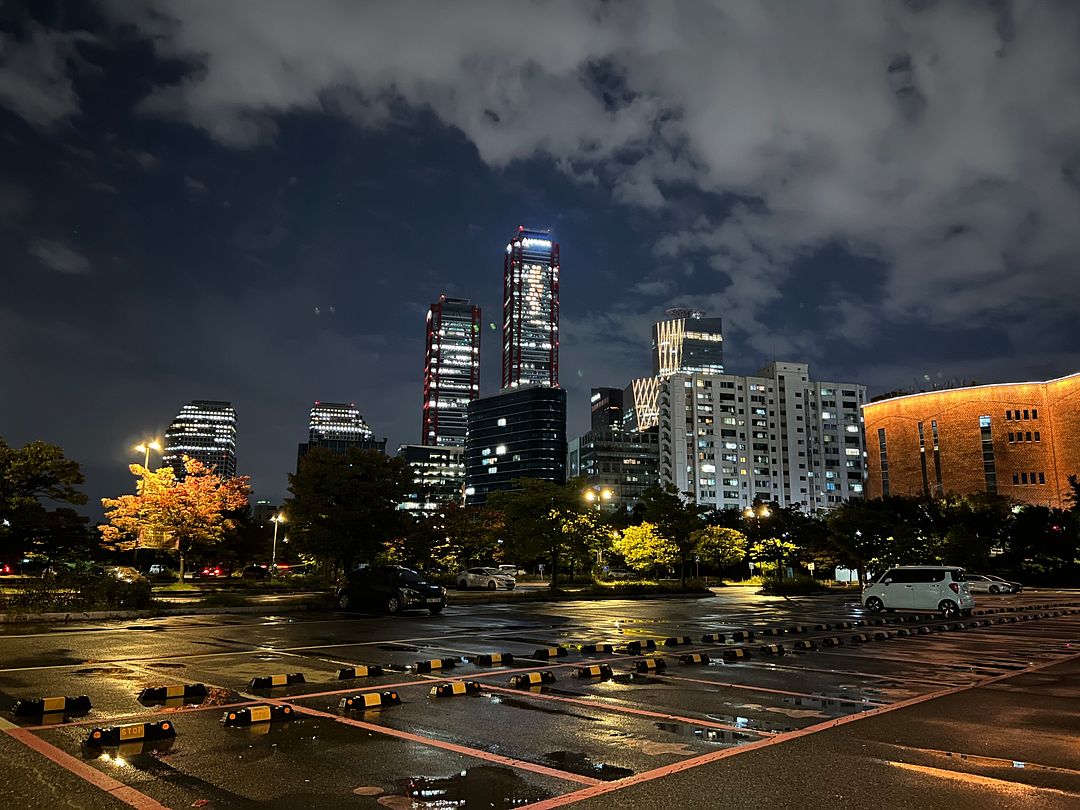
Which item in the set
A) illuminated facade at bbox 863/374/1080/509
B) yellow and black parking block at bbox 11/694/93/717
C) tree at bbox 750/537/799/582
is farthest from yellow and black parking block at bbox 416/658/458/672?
illuminated facade at bbox 863/374/1080/509

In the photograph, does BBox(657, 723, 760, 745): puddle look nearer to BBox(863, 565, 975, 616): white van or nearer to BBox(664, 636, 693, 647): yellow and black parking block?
BBox(664, 636, 693, 647): yellow and black parking block

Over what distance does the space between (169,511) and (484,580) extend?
1859 cm

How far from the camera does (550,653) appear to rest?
14.9 meters

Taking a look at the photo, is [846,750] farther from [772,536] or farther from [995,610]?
[772,536]

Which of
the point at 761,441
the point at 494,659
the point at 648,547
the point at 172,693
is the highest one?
the point at 761,441

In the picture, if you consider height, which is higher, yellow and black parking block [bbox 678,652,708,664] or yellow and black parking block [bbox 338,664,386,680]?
yellow and black parking block [bbox 338,664,386,680]

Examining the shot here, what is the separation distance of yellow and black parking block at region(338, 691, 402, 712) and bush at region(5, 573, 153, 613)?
55.3 feet

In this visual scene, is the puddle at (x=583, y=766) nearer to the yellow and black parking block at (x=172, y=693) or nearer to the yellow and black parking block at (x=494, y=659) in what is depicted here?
the yellow and black parking block at (x=172, y=693)

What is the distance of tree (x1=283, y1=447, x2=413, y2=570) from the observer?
32.2m

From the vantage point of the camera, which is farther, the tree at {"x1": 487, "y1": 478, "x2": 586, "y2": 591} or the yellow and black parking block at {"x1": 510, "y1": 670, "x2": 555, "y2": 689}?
the tree at {"x1": 487, "y1": 478, "x2": 586, "y2": 591}

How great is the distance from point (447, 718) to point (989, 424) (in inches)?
4925

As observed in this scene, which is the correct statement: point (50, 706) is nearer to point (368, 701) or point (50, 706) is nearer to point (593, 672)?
point (368, 701)

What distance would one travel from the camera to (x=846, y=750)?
7.39 metres

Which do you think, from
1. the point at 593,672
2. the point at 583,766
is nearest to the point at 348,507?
the point at 593,672
